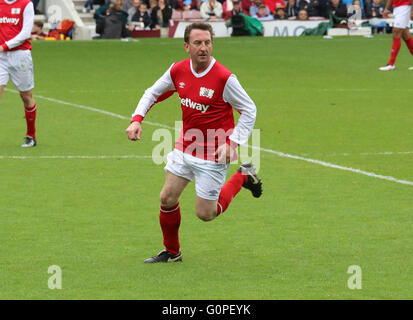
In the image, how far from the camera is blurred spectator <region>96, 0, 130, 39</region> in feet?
111

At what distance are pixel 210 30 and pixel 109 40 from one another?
25.9 metres

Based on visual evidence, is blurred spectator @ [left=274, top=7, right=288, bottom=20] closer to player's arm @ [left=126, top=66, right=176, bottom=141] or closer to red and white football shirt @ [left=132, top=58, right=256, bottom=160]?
player's arm @ [left=126, top=66, right=176, bottom=141]

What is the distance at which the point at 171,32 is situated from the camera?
36125 mm

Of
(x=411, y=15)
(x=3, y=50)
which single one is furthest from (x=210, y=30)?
(x=411, y=15)

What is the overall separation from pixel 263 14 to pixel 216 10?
6.12 ft

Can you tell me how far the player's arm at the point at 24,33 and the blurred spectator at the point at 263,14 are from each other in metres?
23.1

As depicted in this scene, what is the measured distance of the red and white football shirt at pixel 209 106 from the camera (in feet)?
26.2

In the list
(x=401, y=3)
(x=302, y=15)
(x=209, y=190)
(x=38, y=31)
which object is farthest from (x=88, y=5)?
(x=209, y=190)

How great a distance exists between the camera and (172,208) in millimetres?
8094

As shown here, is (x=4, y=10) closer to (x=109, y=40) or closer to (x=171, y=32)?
(x=109, y=40)

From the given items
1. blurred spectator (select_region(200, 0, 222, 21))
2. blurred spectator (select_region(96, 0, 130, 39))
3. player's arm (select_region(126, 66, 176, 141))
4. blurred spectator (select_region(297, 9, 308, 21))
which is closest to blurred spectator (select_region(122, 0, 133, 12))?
blurred spectator (select_region(96, 0, 130, 39))
